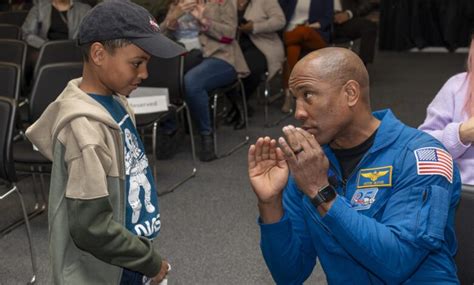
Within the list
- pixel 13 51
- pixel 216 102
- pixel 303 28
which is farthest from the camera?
pixel 303 28

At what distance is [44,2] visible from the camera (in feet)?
18.6

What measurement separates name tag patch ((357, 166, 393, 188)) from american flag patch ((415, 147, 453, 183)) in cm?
7

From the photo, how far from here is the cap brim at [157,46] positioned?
168cm

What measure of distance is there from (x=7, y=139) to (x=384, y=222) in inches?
80.0

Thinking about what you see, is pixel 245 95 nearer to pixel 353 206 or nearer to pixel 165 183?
pixel 165 183

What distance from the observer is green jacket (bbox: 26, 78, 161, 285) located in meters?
1.55

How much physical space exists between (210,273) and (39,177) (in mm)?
1588

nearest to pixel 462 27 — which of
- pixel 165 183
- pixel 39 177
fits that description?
pixel 165 183

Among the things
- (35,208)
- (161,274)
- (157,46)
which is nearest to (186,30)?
(35,208)

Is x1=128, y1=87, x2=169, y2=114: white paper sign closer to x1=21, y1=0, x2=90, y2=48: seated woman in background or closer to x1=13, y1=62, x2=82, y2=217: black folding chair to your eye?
x1=13, y1=62, x2=82, y2=217: black folding chair

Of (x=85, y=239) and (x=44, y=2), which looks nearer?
(x=85, y=239)

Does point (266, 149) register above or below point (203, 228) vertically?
above

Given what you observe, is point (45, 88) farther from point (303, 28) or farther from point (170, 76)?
point (303, 28)

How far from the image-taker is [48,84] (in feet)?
12.4
